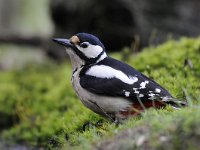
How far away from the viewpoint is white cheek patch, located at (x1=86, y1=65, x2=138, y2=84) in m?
5.25

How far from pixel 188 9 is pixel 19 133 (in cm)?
517

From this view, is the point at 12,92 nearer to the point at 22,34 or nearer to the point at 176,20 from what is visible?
the point at 176,20

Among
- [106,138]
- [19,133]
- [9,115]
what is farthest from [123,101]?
[9,115]

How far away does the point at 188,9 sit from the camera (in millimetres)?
11352

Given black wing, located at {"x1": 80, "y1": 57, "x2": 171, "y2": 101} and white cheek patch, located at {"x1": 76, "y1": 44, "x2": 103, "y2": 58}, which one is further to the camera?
white cheek patch, located at {"x1": 76, "y1": 44, "x2": 103, "y2": 58}

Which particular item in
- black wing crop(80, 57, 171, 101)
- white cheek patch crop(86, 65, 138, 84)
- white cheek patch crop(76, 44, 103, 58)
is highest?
white cheek patch crop(76, 44, 103, 58)

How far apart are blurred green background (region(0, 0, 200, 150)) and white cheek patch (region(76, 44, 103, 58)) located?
0.72 meters

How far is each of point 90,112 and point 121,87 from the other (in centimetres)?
112

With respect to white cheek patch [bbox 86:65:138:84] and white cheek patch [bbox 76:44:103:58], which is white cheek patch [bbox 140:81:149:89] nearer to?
white cheek patch [bbox 86:65:138:84]

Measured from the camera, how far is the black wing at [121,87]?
5086mm

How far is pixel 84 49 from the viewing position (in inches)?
221

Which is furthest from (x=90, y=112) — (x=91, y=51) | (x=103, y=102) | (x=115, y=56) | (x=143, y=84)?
(x=115, y=56)

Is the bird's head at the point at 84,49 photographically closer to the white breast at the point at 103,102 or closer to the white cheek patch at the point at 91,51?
the white cheek patch at the point at 91,51

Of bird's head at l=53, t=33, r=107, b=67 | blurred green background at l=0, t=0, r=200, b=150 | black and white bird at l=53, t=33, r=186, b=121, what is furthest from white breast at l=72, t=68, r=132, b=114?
bird's head at l=53, t=33, r=107, b=67
